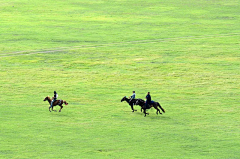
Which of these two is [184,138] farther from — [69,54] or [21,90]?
[69,54]

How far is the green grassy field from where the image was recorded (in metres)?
35.2

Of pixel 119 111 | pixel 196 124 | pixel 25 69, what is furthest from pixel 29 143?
pixel 25 69

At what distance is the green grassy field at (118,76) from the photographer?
35250mm

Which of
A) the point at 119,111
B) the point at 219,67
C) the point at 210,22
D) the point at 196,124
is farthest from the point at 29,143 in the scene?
the point at 210,22

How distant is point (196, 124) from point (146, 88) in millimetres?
14611

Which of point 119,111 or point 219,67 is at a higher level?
point 219,67

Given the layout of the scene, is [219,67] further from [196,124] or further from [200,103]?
[196,124]

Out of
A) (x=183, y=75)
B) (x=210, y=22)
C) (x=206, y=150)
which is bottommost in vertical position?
(x=206, y=150)

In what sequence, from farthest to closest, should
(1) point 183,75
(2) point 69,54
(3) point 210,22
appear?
(3) point 210,22
(2) point 69,54
(1) point 183,75

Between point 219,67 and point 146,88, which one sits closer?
point 146,88

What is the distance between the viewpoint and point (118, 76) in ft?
196

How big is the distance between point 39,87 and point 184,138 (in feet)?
76.9

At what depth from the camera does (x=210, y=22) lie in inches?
3856

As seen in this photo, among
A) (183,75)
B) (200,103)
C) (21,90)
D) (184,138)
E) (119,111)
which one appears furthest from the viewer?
(183,75)
